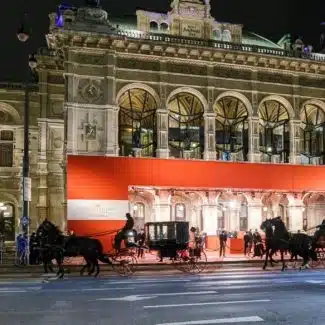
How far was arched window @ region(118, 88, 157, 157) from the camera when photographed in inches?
1240

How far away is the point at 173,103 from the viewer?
1356 inches

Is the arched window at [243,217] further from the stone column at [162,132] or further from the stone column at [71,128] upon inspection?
the stone column at [71,128]

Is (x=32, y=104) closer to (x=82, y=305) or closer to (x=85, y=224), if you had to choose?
(x=85, y=224)

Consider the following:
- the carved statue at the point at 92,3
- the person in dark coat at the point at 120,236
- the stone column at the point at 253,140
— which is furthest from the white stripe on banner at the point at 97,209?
the carved statue at the point at 92,3

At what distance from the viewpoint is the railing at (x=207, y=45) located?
30.5m

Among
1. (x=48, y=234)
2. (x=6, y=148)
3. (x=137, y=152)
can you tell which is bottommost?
(x=48, y=234)

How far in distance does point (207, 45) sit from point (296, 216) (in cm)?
1198

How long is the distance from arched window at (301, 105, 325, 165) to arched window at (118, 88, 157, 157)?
10.4 meters

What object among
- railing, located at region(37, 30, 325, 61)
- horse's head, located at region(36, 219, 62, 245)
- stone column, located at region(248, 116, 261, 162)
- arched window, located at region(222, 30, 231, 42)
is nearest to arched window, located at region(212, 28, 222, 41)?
arched window, located at region(222, 30, 231, 42)

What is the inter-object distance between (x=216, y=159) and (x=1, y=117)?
1556 centimetres

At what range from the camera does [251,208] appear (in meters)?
33.7

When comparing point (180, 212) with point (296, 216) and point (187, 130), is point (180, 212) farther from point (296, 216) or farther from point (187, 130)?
point (296, 216)

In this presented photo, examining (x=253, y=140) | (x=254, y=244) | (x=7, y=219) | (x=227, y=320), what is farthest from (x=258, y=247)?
(x=7, y=219)

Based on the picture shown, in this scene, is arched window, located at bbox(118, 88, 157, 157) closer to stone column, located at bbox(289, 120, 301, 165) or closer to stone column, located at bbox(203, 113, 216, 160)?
stone column, located at bbox(203, 113, 216, 160)
